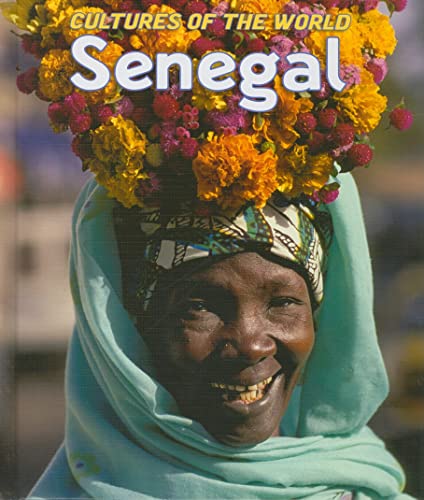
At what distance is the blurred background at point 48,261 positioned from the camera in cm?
246

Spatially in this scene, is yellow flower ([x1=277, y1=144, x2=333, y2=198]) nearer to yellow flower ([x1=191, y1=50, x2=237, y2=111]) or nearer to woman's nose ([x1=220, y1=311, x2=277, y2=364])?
yellow flower ([x1=191, y1=50, x2=237, y2=111])

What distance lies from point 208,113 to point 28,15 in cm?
50

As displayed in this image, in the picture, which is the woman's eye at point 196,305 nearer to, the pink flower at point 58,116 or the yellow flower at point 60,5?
the pink flower at point 58,116

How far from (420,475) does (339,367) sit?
47cm

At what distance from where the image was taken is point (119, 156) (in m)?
2.03

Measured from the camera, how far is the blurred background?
2.46m

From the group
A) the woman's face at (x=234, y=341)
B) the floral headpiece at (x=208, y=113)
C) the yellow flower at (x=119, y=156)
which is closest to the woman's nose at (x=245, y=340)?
the woman's face at (x=234, y=341)

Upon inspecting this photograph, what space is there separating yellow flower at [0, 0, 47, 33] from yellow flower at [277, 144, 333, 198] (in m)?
0.65

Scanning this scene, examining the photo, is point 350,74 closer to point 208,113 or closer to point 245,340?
point 208,113

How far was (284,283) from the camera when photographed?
2.09 m

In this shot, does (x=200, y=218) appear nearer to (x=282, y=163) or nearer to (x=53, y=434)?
(x=282, y=163)

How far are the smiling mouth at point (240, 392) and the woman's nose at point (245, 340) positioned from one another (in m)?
0.07

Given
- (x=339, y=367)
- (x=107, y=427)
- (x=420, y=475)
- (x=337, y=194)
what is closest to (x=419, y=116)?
(x=337, y=194)

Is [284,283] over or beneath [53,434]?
over
